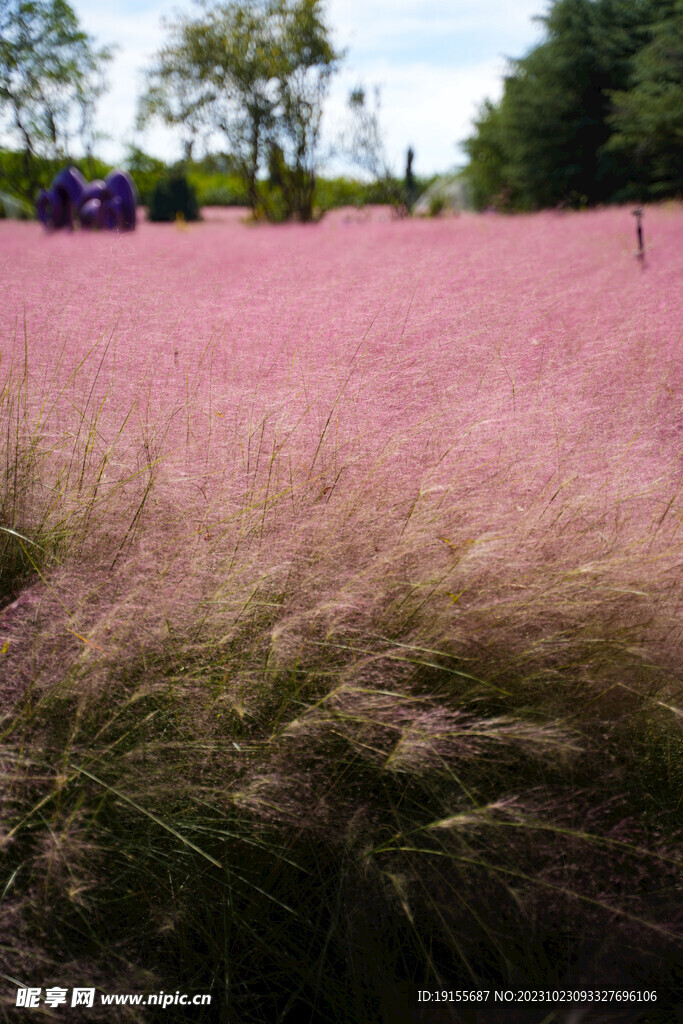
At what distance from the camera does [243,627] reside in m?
1.32

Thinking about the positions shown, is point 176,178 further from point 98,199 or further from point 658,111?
point 658,111

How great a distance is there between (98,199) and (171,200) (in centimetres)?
1220

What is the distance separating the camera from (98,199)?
31.0ft

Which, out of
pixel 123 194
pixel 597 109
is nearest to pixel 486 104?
pixel 597 109

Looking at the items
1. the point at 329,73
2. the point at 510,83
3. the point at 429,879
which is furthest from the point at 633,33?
the point at 429,879

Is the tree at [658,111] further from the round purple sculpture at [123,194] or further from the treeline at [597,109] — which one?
the round purple sculpture at [123,194]

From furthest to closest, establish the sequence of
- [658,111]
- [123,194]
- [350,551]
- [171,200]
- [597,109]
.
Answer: [171,200] < [597,109] < [658,111] < [123,194] < [350,551]

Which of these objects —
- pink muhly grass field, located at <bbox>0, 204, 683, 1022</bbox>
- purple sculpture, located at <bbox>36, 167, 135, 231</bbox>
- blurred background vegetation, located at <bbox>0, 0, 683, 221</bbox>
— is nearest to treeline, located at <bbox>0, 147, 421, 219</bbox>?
blurred background vegetation, located at <bbox>0, 0, 683, 221</bbox>

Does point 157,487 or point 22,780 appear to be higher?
point 157,487

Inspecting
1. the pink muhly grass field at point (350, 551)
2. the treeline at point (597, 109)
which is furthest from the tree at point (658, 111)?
the pink muhly grass field at point (350, 551)

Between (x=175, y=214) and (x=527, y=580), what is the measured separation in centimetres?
2193

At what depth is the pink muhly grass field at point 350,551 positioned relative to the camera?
115cm

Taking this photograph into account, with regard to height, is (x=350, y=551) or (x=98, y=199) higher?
(x=98, y=199)

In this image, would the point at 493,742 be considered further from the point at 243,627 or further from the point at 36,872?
the point at 36,872
